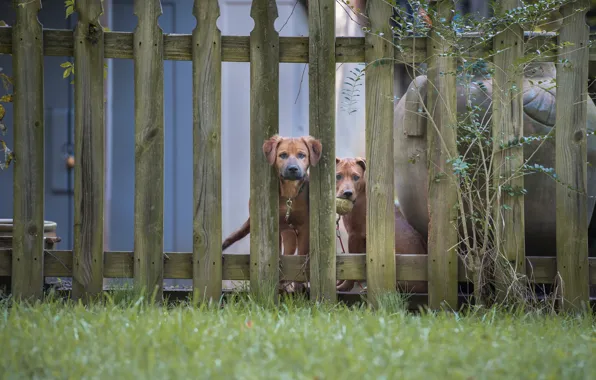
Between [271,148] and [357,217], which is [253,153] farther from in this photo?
[357,217]

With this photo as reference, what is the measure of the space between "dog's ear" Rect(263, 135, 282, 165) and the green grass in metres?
1.02

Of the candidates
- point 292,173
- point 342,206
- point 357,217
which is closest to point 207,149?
point 292,173

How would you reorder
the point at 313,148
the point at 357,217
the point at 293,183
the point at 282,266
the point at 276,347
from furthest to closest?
1. the point at 357,217
2. the point at 293,183
3. the point at 282,266
4. the point at 313,148
5. the point at 276,347

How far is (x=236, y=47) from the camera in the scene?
4.00 metres

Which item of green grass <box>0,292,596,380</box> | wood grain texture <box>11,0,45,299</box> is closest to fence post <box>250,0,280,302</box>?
green grass <box>0,292,596,380</box>

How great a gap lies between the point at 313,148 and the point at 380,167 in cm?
38

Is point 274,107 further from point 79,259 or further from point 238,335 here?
point 238,335

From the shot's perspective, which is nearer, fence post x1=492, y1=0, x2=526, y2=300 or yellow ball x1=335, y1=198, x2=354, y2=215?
fence post x1=492, y1=0, x2=526, y2=300

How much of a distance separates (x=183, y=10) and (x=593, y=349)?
5251 millimetres

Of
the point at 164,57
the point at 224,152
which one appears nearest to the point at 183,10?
the point at 224,152

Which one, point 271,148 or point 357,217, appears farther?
point 357,217

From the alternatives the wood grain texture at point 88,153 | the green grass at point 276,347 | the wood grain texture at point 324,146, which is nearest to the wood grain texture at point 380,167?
the wood grain texture at point 324,146

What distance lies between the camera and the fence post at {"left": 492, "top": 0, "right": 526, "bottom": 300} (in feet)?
13.1

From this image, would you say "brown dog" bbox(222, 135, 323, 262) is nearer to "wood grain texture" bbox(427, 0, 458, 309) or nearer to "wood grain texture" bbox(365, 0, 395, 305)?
"wood grain texture" bbox(365, 0, 395, 305)
